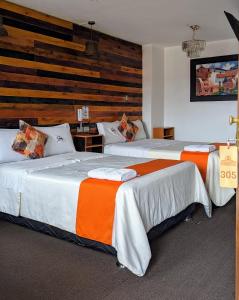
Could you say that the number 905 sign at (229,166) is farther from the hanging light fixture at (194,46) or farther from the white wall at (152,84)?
the white wall at (152,84)

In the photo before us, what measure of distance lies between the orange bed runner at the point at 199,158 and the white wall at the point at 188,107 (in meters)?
2.36

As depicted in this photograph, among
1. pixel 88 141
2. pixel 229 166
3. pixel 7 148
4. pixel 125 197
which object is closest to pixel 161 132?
pixel 88 141

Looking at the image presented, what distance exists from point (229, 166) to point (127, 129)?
13.8 ft

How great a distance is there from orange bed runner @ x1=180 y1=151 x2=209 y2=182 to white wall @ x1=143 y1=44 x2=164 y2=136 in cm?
246

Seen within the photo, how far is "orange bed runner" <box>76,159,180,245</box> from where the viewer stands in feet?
7.78

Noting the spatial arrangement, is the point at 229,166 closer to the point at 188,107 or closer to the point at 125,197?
the point at 125,197

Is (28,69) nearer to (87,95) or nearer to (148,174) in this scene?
(87,95)

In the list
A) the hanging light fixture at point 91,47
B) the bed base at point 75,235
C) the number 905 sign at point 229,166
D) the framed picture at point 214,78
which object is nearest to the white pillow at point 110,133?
the hanging light fixture at point 91,47

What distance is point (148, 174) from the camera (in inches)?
108

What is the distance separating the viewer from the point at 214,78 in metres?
6.02

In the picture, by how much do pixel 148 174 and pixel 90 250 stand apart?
32.5 inches

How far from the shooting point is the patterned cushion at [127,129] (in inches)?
213

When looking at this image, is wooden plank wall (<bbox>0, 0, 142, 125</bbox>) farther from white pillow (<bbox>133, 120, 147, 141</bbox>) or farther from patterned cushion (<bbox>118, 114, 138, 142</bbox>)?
white pillow (<bbox>133, 120, 147, 141</bbox>)

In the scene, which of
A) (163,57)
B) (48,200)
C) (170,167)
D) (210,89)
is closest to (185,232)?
(170,167)
